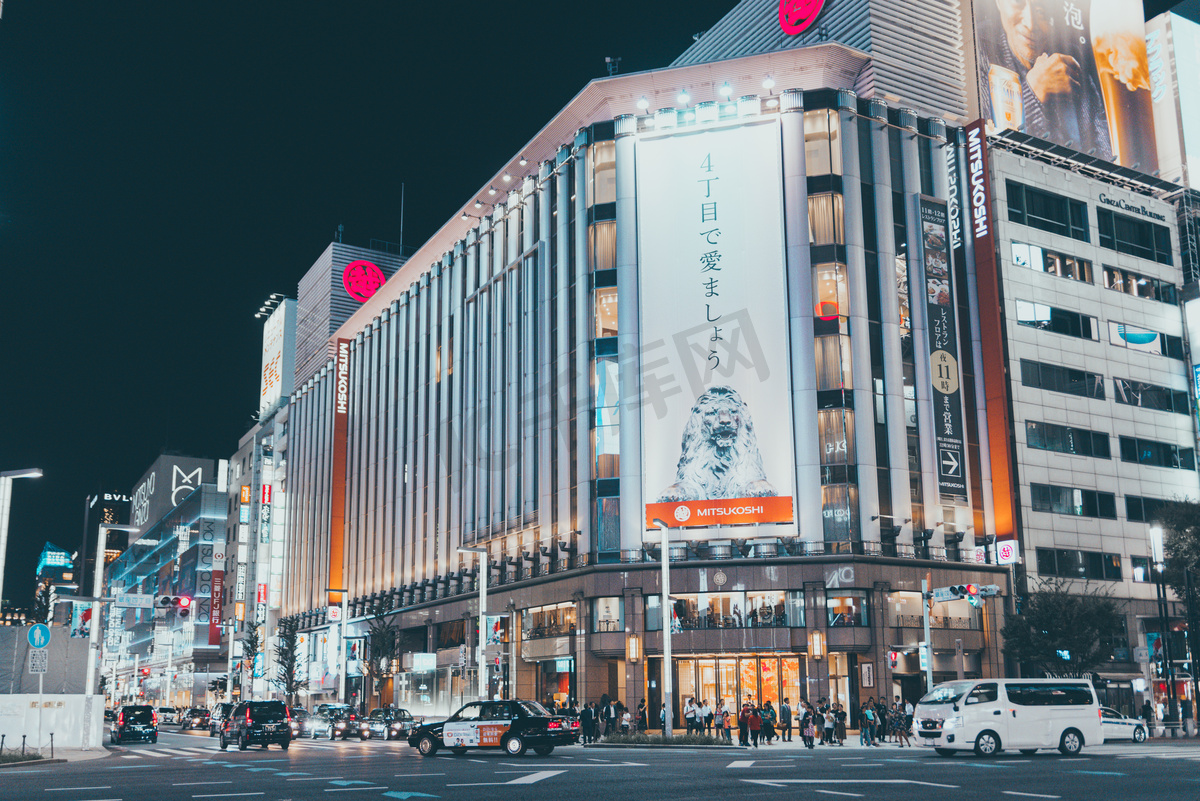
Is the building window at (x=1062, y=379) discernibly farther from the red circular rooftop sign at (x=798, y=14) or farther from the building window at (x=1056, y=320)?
the red circular rooftop sign at (x=798, y=14)

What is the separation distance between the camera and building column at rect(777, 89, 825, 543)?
168 feet

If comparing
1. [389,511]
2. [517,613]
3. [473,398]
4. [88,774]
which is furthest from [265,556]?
[88,774]

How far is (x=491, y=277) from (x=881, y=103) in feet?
90.8

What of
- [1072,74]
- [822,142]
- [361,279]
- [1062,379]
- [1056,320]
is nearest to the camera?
[822,142]

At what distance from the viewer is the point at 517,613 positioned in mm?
61531

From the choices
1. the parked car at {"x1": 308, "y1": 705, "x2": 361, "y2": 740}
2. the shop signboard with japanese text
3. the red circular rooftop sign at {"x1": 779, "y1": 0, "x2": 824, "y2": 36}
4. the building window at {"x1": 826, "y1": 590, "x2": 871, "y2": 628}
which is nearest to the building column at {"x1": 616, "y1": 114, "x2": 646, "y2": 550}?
the building window at {"x1": 826, "y1": 590, "x2": 871, "y2": 628}

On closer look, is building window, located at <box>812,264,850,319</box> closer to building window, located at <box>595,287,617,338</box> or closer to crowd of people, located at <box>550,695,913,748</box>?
building window, located at <box>595,287,617,338</box>

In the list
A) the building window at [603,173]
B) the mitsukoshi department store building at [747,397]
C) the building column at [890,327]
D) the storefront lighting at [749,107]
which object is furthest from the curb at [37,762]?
the storefront lighting at [749,107]

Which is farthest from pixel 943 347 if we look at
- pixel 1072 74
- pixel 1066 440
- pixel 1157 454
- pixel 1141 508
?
pixel 1072 74

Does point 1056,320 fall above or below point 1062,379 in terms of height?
above

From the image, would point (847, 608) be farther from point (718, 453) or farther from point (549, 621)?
point (549, 621)

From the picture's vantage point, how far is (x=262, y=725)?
136 ft

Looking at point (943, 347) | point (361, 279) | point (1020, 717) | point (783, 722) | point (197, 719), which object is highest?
point (361, 279)

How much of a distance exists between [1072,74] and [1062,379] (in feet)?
71.9
